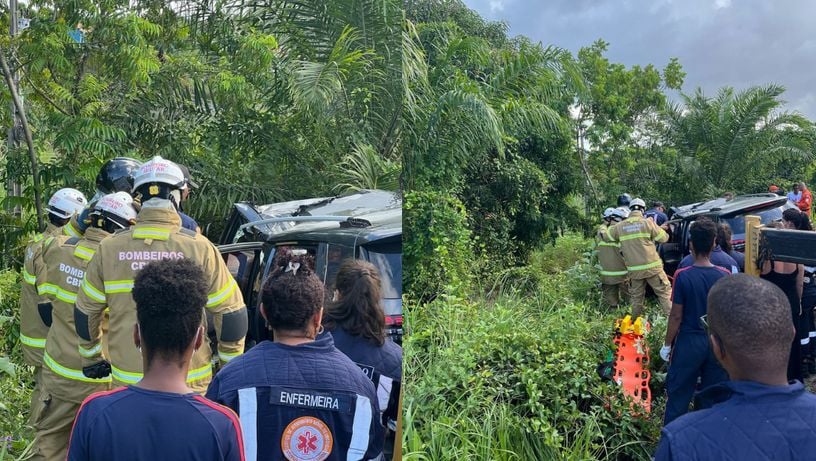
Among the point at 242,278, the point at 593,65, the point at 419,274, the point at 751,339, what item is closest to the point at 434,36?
the point at 593,65

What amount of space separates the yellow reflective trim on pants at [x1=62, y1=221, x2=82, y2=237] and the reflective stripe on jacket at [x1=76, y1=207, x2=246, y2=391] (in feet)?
1.58

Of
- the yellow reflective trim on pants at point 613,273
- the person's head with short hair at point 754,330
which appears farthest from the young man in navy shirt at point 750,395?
the yellow reflective trim on pants at point 613,273

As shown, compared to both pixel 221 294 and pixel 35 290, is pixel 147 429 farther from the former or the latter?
pixel 35 290

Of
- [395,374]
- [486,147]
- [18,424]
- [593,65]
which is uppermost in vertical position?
[593,65]

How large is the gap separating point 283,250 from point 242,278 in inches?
6.9

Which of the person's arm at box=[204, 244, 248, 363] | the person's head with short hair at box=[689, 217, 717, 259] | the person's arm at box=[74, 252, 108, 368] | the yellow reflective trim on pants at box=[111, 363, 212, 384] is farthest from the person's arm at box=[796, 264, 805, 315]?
the person's arm at box=[74, 252, 108, 368]

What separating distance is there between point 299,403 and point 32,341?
226 centimetres

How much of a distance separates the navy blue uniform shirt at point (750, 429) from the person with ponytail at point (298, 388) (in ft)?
2.77

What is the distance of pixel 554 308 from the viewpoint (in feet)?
8.18

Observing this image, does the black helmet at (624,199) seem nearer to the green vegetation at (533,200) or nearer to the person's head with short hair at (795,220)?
the green vegetation at (533,200)

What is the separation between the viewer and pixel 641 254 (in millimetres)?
2559

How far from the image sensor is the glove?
2.59 metres

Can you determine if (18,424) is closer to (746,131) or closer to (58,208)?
(58,208)

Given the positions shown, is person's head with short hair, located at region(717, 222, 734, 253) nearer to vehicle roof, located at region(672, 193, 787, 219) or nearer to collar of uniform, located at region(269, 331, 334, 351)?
vehicle roof, located at region(672, 193, 787, 219)
